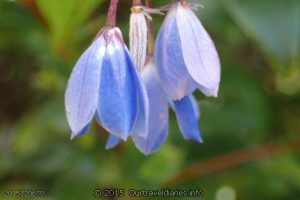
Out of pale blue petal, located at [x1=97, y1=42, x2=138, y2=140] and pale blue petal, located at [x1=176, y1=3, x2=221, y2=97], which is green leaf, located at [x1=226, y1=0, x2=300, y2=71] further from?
pale blue petal, located at [x1=97, y1=42, x2=138, y2=140]

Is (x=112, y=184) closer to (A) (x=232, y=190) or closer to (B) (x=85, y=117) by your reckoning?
(A) (x=232, y=190)

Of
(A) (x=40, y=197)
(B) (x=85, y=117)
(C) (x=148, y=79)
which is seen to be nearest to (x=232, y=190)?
(A) (x=40, y=197)

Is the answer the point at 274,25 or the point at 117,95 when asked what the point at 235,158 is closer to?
the point at 274,25

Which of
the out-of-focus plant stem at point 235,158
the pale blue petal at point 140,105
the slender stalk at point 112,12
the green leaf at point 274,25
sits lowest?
the out-of-focus plant stem at point 235,158

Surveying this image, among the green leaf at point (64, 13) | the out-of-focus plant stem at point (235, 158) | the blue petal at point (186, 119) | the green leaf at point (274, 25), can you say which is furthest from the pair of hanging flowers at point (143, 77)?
the out-of-focus plant stem at point (235, 158)

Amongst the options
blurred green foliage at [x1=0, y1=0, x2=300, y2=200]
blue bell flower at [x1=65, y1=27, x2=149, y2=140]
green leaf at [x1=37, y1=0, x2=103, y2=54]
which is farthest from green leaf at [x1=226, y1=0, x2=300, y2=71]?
blue bell flower at [x1=65, y1=27, x2=149, y2=140]

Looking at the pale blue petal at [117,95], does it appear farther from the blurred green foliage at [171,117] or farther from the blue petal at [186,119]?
the blurred green foliage at [171,117]

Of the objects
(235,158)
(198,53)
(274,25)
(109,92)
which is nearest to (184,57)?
(198,53)
